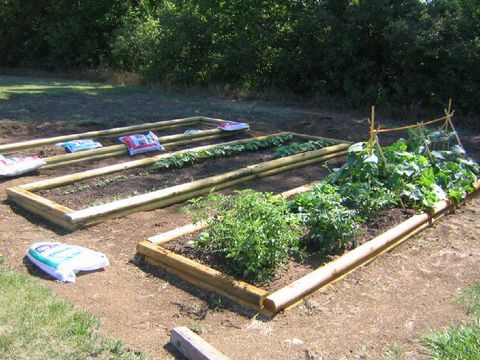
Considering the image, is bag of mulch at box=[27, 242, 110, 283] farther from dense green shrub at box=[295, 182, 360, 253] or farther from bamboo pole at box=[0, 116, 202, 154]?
bamboo pole at box=[0, 116, 202, 154]

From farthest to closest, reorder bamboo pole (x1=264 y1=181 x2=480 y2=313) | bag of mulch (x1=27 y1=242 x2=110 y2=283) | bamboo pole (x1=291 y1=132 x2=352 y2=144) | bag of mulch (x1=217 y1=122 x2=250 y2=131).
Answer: bag of mulch (x1=217 y1=122 x2=250 y2=131), bamboo pole (x1=291 y1=132 x2=352 y2=144), bag of mulch (x1=27 y1=242 x2=110 y2=283), bamboo pole (x1=264 y1=181 x2=480 y2=313)

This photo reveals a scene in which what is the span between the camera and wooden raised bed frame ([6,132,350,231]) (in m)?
5.11

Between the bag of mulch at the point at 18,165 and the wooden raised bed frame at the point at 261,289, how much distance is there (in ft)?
8.98

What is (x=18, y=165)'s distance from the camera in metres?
6.60

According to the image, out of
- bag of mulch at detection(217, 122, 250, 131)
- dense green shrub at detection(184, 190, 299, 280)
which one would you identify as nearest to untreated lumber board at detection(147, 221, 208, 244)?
dense green shrub at detection(184, 190, 299, 280)

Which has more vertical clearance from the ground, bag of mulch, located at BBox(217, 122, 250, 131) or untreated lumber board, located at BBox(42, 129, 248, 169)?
bag of mulch, located at BBox(217, 122, 250, 131)

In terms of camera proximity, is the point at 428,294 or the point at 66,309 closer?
the point at 66,309

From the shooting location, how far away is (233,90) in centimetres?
1414

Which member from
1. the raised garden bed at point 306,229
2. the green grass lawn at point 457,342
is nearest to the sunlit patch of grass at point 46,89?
the raised garden bed at point 306,229

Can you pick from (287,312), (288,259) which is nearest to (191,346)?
(287,312)

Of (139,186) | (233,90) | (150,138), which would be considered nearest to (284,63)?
(233,90)

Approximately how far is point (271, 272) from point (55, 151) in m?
4.69

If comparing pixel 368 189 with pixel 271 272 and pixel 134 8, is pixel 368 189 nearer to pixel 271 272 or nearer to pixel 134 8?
pixel 271 272

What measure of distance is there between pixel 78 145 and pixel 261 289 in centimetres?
472
